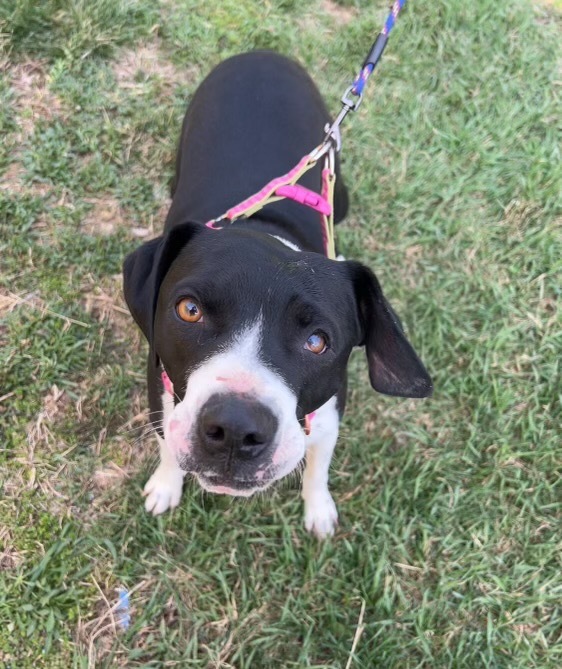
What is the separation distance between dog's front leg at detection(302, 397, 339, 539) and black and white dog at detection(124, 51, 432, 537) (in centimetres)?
1

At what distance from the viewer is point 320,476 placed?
11.5 ft

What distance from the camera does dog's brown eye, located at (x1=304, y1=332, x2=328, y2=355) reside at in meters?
2.37

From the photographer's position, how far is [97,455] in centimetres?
378

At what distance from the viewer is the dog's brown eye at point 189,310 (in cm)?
231

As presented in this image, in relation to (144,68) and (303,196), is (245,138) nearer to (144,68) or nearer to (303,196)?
(303,196)

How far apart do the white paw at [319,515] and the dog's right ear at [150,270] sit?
1.59 meters

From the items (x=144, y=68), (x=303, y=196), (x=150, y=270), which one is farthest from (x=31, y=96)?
(x=150, y=270)

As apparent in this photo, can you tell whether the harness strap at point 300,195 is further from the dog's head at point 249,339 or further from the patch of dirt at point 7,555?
the patch of dirt at point 7,555

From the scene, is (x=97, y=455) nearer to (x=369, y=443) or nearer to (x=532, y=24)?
(x=369, y=443)

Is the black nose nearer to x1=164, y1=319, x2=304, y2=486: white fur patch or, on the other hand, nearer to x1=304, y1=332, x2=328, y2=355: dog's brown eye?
x1=164, y1=319, x2=304, y2=486: white fur patch

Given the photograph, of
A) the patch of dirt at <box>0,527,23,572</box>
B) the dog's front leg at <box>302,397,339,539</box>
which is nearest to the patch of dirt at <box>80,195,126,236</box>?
the patch of dirt at <box>0,527,23,572</box>

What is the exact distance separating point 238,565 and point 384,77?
4.03 meters

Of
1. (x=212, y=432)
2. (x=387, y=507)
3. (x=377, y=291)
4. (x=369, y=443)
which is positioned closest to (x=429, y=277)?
(x=369, y=443)

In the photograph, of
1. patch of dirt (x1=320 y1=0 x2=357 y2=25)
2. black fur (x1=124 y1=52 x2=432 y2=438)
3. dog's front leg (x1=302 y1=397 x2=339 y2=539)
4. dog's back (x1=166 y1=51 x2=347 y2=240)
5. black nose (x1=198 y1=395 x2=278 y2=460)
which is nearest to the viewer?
black nose (x1=198 y1=395 x2=278 y2=460)
